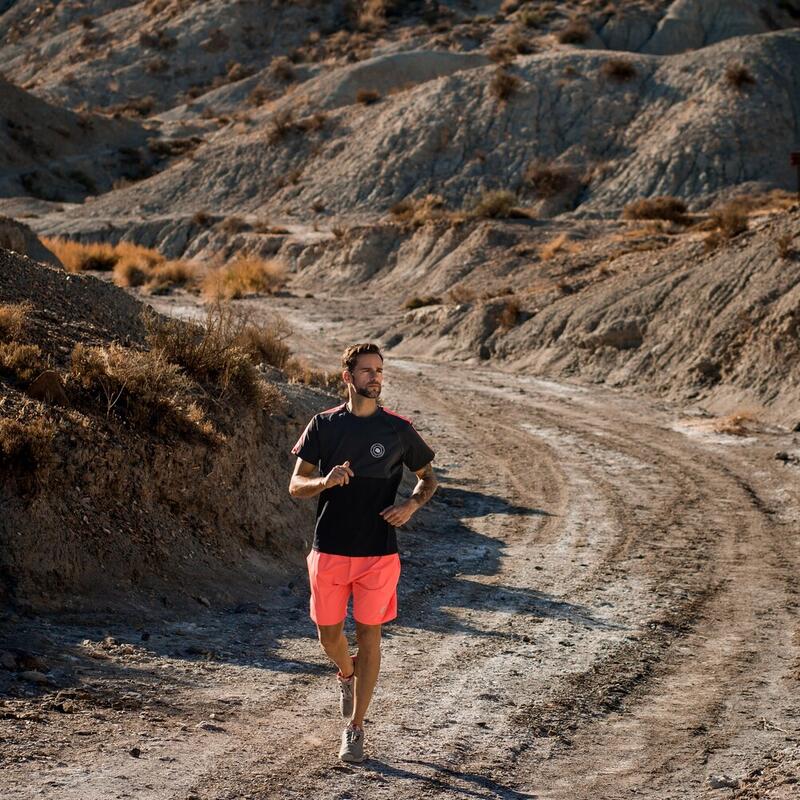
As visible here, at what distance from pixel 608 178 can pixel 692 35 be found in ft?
83.1

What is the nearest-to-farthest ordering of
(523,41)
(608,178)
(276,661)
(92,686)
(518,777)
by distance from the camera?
(518,777) < (92,686) < (276,661) < (608,178) < (523,41)

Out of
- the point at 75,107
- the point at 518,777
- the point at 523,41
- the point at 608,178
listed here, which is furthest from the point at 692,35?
the point at 518,777

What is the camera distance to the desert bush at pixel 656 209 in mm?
36719

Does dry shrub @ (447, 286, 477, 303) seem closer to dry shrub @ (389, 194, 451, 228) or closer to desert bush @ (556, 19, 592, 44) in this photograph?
dry shrub @ (389, 194, 451, 228)

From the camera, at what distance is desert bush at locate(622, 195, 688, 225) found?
36.7 metres

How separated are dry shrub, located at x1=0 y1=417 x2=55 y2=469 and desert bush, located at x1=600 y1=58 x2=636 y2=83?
1636 inches

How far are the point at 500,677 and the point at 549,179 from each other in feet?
120

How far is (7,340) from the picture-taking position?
10.6 m

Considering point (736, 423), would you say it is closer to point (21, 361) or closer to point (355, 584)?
point (21, 361)

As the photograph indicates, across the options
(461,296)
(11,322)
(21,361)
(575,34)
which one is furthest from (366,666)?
(575,34)

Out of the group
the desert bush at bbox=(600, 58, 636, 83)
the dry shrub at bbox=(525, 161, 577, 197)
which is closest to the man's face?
the dry shrub at bbox=(525, 161, 577, 197)

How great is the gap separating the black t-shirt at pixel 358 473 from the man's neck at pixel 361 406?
0.02 meters

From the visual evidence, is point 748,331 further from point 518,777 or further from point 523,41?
point 523,41

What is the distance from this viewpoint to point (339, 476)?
5594mm
